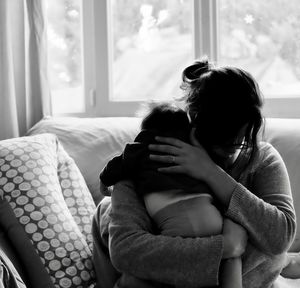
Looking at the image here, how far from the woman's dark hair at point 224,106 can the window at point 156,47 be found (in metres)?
0.93

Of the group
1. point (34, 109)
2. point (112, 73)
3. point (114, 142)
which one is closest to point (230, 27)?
point (112, 73)

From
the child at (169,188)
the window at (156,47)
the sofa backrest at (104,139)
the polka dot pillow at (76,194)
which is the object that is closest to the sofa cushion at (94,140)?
the sofa backrest at (104,139)

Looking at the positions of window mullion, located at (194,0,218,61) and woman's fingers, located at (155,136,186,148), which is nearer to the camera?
woman's fingers, located at (155,136,186,148)

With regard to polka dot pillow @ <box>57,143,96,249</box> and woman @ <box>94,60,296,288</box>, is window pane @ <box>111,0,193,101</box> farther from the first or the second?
woman @ <box>94,60,296,288</box>

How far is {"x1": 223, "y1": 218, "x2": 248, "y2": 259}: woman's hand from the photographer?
121 centimetres

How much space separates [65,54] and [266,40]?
3.54 feet

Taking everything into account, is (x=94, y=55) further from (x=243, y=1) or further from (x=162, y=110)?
(x=162, y=110)

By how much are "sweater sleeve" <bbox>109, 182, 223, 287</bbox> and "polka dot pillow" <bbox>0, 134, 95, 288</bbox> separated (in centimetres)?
26

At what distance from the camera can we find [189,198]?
125 centimetres

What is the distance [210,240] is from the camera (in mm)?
1198

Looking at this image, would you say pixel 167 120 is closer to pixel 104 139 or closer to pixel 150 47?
pixel 104 139

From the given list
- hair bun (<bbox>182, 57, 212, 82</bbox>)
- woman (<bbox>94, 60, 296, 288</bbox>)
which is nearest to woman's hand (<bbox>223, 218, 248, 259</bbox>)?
woman (<bbox>94, 60, 296, 288</bbox>)

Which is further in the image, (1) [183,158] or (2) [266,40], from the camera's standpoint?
(2) [266,40]

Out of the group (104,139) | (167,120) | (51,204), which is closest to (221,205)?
(167,120)
